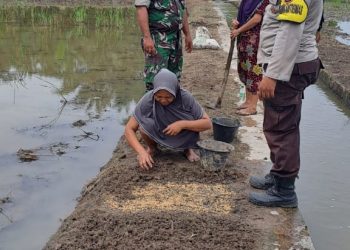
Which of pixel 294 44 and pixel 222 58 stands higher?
pixel 294 44

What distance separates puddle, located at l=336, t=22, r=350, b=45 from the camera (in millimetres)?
11681

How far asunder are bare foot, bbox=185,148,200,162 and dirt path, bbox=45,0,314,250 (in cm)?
6

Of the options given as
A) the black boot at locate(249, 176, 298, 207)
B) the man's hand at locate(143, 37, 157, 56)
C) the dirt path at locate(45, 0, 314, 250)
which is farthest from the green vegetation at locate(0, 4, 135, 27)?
the black boot at locate(249, 176, 298, 207)

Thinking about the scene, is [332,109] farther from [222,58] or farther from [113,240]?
[113,240]

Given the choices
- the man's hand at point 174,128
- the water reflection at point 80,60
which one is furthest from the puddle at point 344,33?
the man's hand at point 174,128

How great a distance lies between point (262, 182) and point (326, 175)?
1320mm

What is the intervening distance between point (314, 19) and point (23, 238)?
7.94 ft

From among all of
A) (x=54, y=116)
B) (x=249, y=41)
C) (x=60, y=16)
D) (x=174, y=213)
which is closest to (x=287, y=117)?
(x=174, y=213)

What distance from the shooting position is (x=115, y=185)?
351cm

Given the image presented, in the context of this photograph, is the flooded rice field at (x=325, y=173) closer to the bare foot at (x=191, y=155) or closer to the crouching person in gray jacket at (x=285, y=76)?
the crouching person in gray jacket at (x=285, y=76)

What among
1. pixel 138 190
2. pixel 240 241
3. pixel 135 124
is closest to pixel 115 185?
pixel 138 190

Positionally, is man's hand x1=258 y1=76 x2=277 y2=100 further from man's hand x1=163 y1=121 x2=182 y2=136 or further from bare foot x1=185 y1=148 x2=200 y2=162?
bare foot x1=185 y1=148 x2=200 y2=162

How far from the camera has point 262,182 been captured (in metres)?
3.47

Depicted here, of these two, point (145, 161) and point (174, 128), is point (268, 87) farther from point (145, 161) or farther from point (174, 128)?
point (145, 161)
